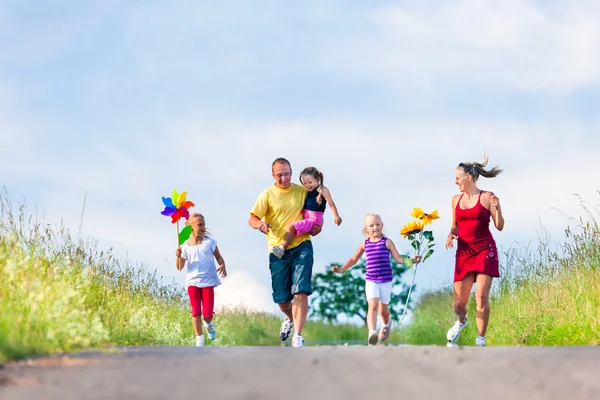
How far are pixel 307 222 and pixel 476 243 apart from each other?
6.57 ft

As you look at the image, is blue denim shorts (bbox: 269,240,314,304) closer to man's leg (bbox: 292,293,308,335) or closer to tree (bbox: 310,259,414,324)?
man's leg (bbox: 292,293,308,335)

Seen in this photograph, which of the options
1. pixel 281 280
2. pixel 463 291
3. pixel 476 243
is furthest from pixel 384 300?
pixel 476 243

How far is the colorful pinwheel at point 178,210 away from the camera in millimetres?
11250

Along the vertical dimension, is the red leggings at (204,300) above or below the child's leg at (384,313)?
above

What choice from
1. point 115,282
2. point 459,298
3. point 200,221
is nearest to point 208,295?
point 200,221

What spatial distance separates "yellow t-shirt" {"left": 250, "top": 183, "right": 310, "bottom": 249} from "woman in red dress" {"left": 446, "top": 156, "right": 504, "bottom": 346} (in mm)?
1831

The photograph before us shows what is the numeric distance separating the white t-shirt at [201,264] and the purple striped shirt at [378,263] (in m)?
2.12

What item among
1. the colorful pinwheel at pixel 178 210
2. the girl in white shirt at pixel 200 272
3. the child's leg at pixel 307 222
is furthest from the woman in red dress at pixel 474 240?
the colorful pinwheel at pixel 178 210

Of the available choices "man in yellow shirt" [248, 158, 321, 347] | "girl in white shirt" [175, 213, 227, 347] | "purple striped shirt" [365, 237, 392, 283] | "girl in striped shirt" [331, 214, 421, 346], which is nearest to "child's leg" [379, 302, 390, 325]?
"girl in striped shirt" [331, 214, 421, 346]

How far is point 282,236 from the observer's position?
32.9ft

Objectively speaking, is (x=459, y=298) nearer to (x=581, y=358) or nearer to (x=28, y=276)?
(x=581, y=358)

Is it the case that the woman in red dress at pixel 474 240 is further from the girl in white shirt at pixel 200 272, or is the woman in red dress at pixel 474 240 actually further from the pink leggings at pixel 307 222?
the girl in white shirt at pixel 200 272

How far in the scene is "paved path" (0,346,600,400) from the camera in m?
4.70

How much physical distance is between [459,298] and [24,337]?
536 cm
